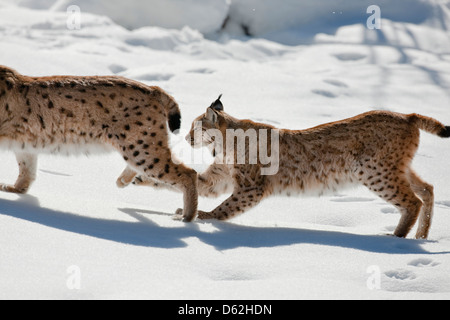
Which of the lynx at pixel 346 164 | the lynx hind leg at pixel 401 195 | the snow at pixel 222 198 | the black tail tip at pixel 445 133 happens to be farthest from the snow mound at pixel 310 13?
the lynx hind leg at pixel 401 195

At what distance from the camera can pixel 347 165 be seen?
4.70 m

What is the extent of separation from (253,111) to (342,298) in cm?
511

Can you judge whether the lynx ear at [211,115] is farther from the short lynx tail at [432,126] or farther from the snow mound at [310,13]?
the snow mound at [310,13]

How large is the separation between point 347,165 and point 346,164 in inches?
0.4

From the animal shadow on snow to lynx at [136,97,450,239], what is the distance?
548 millimetres

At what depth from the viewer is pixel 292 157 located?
4.85 m

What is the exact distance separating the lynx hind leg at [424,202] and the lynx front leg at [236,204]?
3.85 ft

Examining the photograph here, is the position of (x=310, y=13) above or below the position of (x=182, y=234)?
above

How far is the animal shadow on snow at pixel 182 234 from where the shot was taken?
11.8 feet

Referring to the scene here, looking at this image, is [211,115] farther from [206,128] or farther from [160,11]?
[160,11]

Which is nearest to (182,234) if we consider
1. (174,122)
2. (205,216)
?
(205,216)

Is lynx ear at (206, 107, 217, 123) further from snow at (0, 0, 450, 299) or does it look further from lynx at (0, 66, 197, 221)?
snow at (0, 0, 450, 299)

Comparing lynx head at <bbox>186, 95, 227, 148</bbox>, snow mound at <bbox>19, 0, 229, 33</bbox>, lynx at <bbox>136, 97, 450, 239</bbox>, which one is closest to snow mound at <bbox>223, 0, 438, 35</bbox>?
snow mound at <bbox>19, 0, 229, 33</bbox>

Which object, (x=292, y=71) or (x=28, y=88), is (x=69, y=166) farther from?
(x=292, y=71)
